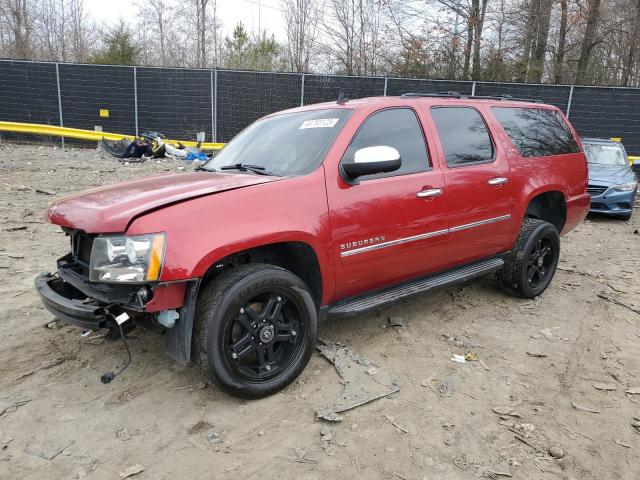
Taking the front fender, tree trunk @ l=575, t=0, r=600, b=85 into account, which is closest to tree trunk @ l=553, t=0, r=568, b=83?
tree trunk @ l=575, t=0, r=600, b=85

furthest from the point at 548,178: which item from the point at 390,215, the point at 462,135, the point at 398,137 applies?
the point at 390,215

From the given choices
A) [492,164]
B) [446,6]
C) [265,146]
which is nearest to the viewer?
[265,146]

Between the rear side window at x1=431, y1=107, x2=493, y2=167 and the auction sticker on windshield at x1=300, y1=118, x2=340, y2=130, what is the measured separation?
947 millimetres

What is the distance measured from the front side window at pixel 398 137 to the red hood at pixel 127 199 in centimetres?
79

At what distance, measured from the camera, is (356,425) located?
8.87 feet

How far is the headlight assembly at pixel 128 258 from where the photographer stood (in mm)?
2439

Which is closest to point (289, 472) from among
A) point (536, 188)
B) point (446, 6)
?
point (536, 188)

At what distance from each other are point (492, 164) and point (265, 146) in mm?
1988

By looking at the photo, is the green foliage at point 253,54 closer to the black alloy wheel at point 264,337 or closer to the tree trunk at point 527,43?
the tree trunk at point 527,43

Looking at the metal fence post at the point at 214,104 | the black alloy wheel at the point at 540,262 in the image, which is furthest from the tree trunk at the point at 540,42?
the black alloy wheel at the point at 540,262

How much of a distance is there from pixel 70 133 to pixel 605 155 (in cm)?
1450

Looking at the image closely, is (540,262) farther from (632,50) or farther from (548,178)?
(632,50)

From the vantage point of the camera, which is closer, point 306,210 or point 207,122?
point 306,210

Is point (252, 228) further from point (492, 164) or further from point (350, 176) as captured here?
point (492, 164)
